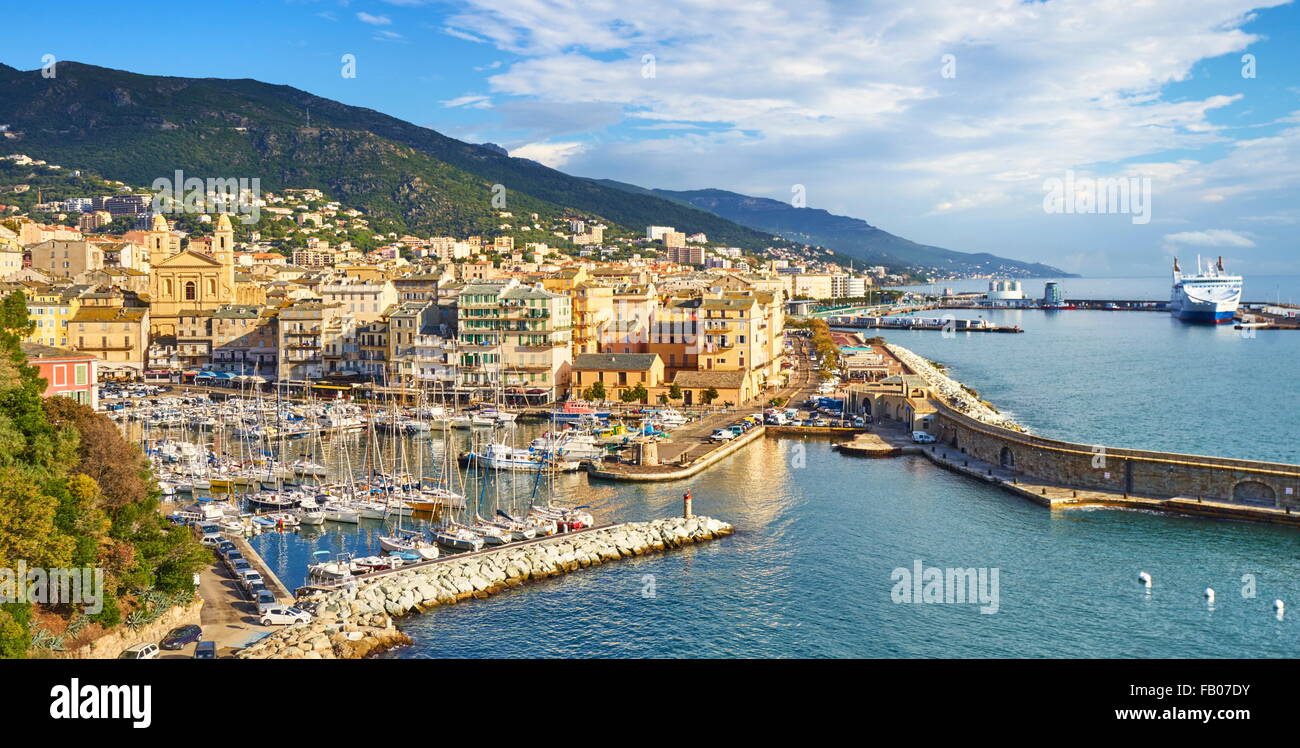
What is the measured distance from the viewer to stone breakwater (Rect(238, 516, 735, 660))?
12.6 m

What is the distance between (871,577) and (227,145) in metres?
111

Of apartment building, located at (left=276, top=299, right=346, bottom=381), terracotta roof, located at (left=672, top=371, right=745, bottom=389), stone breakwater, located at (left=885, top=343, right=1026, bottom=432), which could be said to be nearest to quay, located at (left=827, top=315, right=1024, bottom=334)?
stone breakwater, located at (left=885, top=343, right=1026, bottom=432)

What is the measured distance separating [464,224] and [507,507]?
89895 mm

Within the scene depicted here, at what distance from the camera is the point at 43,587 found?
11.0 meters

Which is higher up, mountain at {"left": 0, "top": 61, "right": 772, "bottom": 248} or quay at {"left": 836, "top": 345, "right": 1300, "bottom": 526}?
mountain at {"left": 0, "top": 61, "right": 772, "bottom": 248}

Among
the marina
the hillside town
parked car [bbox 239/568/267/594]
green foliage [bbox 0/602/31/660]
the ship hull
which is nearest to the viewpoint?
green foliage [bbox 0/602/31/660]

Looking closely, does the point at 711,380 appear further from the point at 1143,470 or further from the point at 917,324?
the point at 917,324

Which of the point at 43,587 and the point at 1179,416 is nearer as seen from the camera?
the point at 43,587

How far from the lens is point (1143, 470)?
2123 centimetres

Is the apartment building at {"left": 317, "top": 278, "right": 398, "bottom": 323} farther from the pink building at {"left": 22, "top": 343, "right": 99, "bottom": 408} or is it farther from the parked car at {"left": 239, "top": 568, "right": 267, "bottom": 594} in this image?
the parked car at {"left": 239, "top": 568, "right": 267, "bottom": 594}

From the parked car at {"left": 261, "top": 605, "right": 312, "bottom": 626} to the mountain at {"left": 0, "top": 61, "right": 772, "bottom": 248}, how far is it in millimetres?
93496

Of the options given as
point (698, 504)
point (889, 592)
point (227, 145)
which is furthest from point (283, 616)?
point (227, 145)
